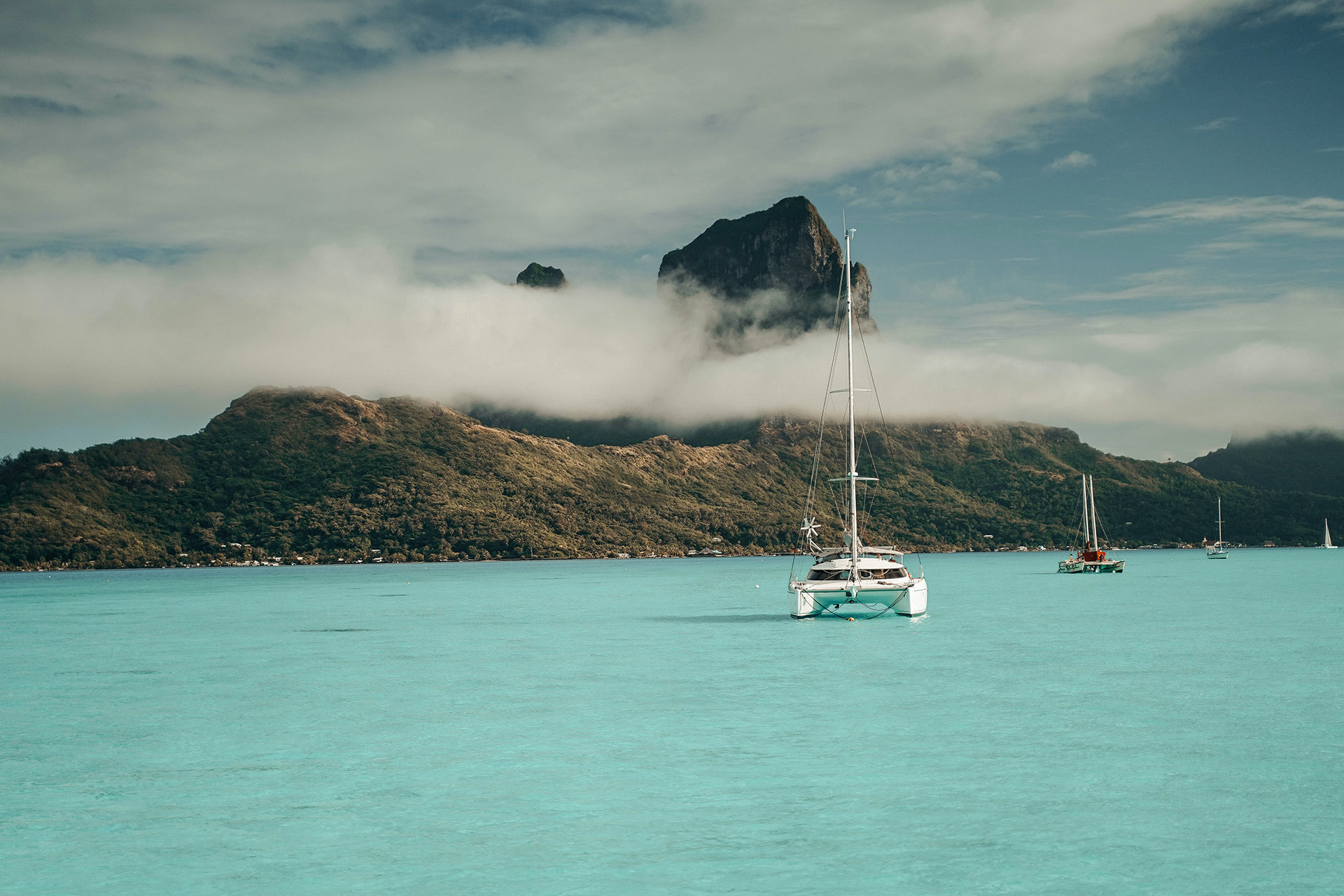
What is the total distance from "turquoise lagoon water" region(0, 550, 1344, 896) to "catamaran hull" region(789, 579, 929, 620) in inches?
88.2

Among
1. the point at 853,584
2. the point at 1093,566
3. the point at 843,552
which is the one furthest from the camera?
the point at 1093,566

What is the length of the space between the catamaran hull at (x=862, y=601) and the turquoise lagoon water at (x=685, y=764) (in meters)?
2.24

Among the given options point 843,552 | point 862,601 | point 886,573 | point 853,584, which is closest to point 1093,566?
point 843,552

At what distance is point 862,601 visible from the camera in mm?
55094

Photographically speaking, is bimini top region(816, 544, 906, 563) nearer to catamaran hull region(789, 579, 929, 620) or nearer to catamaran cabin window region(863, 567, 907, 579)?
catamaran cabin window region(863, 567, 907, 579)

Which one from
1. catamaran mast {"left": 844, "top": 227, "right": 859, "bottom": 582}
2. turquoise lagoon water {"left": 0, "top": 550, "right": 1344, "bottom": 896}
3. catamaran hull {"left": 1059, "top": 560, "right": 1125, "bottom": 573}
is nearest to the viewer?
turquoise lagoon water {"left": 0, "top": 550, "right": 1344, "bottom": 896}

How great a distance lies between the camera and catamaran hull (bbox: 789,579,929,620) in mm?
54594

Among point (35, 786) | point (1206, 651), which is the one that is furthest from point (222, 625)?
point (1206, 651)

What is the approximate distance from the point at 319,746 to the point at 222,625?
46.6 m

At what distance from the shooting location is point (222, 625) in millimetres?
67562

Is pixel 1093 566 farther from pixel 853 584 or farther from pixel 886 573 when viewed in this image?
pixel 853 584

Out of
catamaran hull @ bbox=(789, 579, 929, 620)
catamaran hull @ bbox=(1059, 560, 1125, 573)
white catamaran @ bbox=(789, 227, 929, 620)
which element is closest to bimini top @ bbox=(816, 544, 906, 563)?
white catamaran @ bbox=(789, 227, 929, 620)

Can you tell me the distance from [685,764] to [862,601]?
33.4 meters

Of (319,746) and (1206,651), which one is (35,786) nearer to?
(319,746)
